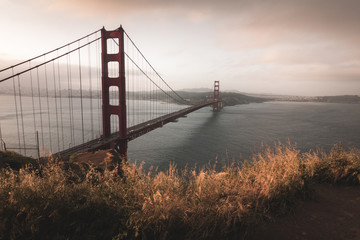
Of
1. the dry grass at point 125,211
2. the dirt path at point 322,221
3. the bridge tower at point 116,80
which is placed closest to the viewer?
the dry grass at point 125,211

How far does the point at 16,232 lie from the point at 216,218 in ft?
10.0

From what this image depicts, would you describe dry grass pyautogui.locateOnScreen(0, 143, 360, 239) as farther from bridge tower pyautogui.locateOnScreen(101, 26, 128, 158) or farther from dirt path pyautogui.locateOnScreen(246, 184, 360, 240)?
bridge tower pyautogui.locateOnScreen(101, 26, 128, 158)

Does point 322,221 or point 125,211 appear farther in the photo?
point 322,221

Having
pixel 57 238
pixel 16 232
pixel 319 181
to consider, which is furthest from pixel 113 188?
pixel 319 181

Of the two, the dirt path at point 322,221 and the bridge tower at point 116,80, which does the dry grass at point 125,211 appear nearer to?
the dirt path at point 322,221

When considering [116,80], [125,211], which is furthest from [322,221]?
[116,80]

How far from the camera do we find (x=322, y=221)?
3.57 metres

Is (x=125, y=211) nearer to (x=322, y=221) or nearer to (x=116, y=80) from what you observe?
(x=322, y=221)

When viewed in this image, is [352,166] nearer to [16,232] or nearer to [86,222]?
[86,222]

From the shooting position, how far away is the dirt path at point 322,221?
10.4 feet

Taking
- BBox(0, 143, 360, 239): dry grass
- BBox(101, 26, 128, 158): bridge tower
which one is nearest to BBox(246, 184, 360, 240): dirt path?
BBox(0, 143, 360, 239): dry grass

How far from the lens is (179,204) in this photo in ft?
10.3

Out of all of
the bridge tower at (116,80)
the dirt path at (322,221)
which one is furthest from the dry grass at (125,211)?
the bridge tower at (116,80)

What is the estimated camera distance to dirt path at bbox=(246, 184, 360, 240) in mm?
3180
